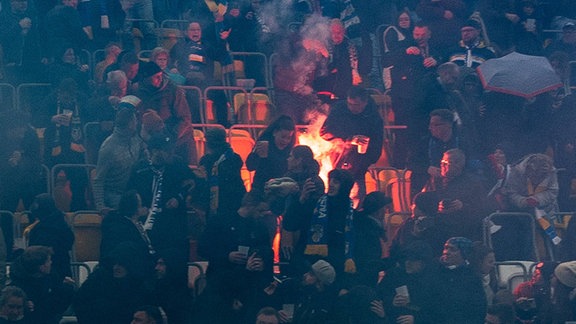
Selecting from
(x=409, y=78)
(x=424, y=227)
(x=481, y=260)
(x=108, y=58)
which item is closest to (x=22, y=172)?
(x=108, y=58)

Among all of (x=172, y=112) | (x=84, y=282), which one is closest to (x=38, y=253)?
(x=84, y=282)

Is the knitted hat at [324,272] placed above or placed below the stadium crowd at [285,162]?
below

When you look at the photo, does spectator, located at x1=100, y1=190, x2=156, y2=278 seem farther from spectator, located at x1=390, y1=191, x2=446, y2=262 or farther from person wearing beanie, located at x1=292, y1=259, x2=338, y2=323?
spectator, located at x1=390, y1=191, x2=446, y2=262

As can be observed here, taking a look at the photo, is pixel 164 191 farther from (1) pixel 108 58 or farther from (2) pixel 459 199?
(1) pixel 108 58

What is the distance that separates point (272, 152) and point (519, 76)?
13.9ft

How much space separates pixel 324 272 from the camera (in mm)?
14031

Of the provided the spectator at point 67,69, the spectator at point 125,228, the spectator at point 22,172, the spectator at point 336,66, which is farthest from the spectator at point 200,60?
the spectator at point 125,228

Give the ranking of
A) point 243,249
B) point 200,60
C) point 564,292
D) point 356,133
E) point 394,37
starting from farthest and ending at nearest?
1. point 394,37
2. point 200,60
3. point 356,133
4. point 564,292
5. point 243,249

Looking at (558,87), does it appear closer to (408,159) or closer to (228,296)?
(408,159)

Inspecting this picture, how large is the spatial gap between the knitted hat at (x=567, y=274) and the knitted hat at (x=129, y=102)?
5.27m

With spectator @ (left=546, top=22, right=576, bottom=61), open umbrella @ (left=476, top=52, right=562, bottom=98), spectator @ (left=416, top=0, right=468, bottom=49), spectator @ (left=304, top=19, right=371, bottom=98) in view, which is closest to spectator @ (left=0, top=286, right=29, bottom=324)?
spectator @ (left=304, top=19, right=371, bottom=98)

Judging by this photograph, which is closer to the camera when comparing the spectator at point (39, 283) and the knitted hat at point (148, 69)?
the spectator at point (39, 283)

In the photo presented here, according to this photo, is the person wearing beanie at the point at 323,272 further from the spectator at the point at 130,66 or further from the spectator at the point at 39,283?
the spectator at the point at 130,66

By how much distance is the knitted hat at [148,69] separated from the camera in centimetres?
1650
